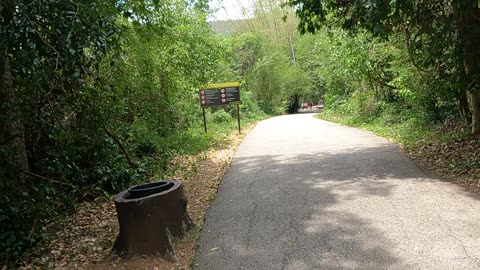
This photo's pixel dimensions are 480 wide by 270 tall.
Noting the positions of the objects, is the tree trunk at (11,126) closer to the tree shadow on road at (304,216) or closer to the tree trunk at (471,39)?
the tree shadow on road at (304,216)

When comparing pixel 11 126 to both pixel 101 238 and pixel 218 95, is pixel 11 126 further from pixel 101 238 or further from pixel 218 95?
pixel 218 95

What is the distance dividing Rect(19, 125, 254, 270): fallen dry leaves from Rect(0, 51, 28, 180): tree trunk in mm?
1057

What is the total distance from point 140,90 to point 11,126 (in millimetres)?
5310

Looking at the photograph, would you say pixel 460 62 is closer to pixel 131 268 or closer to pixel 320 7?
pixel 320 7

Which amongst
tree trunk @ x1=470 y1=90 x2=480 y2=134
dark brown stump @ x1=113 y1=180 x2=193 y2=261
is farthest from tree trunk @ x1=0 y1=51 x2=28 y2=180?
tree trunk @ x1=470 y1=90 x2=480 y2=134

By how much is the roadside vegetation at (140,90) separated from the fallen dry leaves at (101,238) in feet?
0.39

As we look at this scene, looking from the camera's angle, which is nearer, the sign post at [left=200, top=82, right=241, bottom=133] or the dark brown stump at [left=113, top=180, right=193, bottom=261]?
the dark brown stump at [left=113, top=180, right=193, bottom=261]

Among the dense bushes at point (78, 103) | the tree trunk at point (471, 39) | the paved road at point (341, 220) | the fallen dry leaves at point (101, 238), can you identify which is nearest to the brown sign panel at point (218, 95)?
the dense bushes at point (78, 103)

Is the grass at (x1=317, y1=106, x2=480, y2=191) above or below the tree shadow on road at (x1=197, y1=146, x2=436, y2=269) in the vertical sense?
above

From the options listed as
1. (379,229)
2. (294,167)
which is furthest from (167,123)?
(379,229)

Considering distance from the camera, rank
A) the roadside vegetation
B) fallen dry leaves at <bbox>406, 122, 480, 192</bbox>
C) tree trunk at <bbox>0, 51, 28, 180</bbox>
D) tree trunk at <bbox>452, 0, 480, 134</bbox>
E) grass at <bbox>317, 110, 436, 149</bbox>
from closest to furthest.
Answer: the roadside vegetation, tree trunk at <bbox>0, 51, 28, 180</bbox>, fallen dry leaves at <bbox>406, 122, 480, 192</bbox>, tree trunk at <bbox>452, 0, 480, 134</bbox>, grass at <bbox>317, 110, 436, 149</bbox>

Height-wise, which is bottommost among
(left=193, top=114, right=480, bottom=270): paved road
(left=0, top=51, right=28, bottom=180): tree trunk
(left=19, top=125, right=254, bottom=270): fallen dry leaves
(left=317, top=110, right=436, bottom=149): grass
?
(left=19, top=125, right=254, bottom=270): fallen dry leaves

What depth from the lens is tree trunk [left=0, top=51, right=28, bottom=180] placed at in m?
5.24

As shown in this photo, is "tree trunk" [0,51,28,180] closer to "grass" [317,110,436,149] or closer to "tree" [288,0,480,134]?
"tree" [288,0,480,134]
